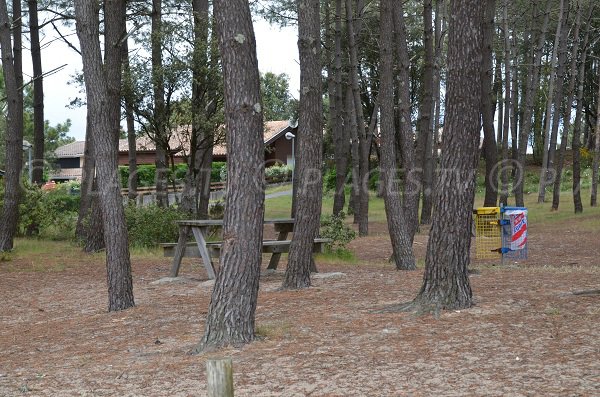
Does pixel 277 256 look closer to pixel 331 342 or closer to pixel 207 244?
pixel 207 244

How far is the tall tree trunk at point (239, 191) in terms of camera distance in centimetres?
738

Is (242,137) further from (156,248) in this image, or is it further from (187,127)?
(187,127)

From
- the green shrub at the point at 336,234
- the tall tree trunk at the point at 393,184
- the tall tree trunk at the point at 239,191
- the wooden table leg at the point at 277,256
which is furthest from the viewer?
the green shrub at the point at 336,234

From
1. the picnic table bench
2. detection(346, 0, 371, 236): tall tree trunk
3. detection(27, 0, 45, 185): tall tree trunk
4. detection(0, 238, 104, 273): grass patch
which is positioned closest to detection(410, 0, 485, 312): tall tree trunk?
the picnic table bench

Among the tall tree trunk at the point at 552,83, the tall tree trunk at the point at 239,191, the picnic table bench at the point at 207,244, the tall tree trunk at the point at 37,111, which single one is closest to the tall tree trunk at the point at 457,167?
the tall tree trunk at the point at 239,191

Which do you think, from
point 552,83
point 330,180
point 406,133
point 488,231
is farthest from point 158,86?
point 330,180

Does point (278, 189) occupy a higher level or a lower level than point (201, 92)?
lower

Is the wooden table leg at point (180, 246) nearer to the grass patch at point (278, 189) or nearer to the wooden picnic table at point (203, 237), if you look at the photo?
the wooden picnic table at point (203, 237)

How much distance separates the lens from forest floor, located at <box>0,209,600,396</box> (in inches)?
233

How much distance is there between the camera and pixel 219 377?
4145mm

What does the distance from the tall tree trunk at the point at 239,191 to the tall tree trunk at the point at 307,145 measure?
9.84 ft

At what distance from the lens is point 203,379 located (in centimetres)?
635

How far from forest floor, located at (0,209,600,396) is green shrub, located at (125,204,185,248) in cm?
684

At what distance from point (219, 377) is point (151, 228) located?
1502cm
